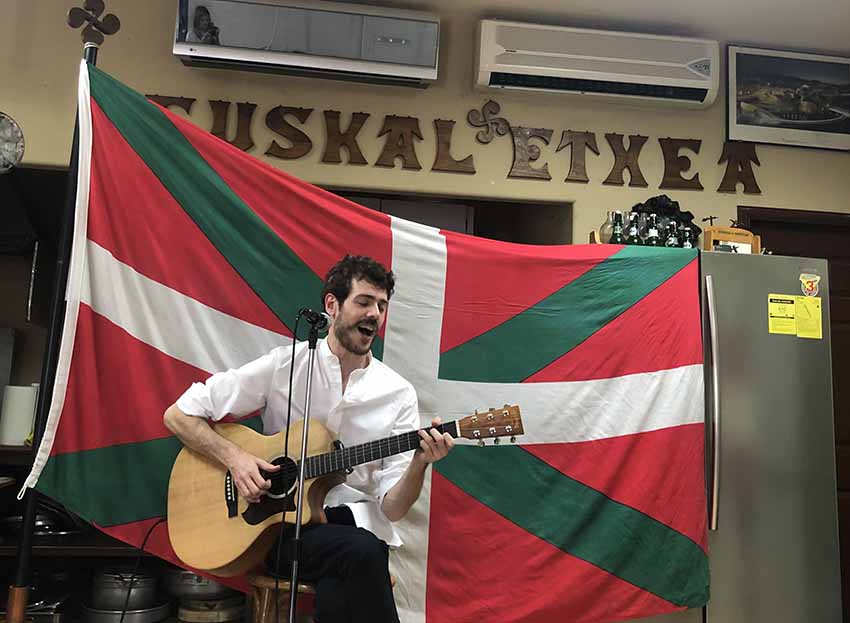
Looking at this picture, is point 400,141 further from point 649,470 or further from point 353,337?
point 649,470

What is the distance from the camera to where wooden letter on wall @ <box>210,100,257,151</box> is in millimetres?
3250

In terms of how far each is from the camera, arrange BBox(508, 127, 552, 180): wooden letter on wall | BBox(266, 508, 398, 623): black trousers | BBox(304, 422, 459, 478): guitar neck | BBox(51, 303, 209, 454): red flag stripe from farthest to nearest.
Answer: BBox(508, 127, 552, 180): wooden letter on wall
BBox(51, 303, 209, 454): red flag stripe
BBox(304, 422, 459, 478): guitar neck
BBox(266, 508, 398, 623): black trousers

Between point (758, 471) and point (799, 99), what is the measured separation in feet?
6.23

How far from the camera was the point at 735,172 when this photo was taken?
3.57 m

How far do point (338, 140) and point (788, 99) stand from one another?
2.16 metres

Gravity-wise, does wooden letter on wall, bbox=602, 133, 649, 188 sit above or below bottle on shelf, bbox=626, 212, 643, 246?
above

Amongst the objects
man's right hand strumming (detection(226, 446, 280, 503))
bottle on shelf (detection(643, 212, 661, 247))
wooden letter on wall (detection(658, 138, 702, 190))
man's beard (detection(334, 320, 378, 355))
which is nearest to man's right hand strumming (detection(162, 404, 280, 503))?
man's right hand strumming (detection(226, 446, 280, 503))

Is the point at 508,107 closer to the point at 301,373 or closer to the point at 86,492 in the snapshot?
the point at 301,373

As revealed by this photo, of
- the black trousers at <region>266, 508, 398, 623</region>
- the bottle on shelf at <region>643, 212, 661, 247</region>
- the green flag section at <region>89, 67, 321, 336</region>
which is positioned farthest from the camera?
the bottle on shelf at <region>643, 212, 661, 247</region>

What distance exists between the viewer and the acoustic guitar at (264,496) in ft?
6.70

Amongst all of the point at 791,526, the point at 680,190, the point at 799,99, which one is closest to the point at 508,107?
the point at 680,190

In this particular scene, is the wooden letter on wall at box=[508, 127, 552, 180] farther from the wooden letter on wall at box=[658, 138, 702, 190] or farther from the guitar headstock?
the guitar headstock

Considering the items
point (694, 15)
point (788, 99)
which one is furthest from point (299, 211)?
point (788, 99)

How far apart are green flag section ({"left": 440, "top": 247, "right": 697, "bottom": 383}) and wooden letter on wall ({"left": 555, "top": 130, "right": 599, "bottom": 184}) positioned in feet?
2.22
